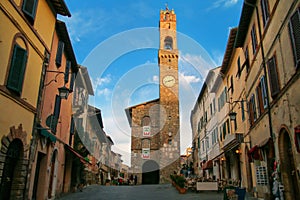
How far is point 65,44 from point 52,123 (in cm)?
474

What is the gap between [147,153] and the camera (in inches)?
1318

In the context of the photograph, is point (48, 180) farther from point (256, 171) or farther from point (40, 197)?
point (256, 171)

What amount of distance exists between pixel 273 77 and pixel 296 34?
100 inches

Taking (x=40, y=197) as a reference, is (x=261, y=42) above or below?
above

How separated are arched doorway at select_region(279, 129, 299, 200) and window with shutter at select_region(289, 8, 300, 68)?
2766 mm

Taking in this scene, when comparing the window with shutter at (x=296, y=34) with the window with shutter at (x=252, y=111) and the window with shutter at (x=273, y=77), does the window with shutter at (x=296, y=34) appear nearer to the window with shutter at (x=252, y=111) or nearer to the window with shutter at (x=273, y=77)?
the window with shutter at (x=273, y=77)

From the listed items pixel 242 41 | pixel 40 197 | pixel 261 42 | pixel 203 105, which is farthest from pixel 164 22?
pixel 40 197

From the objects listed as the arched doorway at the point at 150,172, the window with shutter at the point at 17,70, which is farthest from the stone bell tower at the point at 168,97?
the window with shutter at the point at 17,70

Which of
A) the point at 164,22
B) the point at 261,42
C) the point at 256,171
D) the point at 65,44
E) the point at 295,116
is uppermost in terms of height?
the point at 164,22

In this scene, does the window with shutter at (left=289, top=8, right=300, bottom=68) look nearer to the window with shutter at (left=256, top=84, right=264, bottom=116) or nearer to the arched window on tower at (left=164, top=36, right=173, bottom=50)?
→ the window with shutter at (left=256, top=84, right=264, bottom=116)

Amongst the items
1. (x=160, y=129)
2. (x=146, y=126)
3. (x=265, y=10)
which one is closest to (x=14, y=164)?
(x=265, y=10)

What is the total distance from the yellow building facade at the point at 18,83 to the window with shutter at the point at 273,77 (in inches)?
355

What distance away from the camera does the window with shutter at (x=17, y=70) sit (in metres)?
8.34

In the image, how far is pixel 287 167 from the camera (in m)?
9.04
